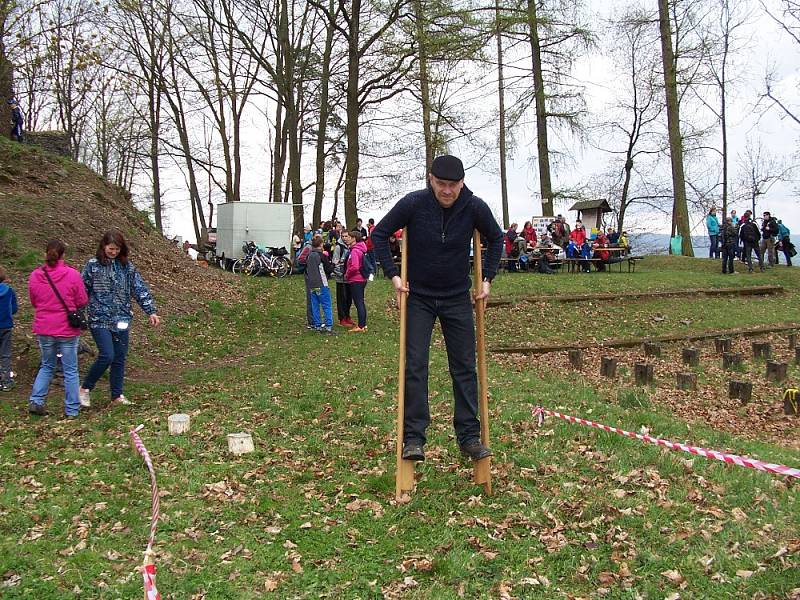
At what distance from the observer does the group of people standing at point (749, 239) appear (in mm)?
24203

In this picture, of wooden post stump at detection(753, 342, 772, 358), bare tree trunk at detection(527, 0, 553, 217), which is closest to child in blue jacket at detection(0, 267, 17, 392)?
wooden post stump at detection(753, 342, 772, 358)

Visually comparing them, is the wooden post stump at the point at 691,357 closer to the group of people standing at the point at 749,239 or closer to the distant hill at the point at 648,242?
the group of people standing at the point at 749,239

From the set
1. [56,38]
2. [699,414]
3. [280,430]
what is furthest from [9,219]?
[699,414]

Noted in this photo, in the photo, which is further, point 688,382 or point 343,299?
point 343,299

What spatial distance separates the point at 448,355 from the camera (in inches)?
224

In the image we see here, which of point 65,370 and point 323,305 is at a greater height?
point 323,305

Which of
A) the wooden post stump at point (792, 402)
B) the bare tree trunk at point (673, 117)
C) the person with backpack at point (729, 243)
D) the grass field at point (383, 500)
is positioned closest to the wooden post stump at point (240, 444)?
the grass field at point (383, 500)

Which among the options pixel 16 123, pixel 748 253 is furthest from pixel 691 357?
pixel 16 123

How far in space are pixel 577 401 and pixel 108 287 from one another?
19.4 feet

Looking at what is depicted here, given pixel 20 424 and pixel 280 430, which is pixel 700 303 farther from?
pixel 20 424

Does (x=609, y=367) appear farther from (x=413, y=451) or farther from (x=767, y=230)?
(x=767, y=230)

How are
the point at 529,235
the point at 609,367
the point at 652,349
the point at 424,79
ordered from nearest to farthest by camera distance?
the point at 609,367, the point at 652,349, the point at 424,79, the point at 529,235

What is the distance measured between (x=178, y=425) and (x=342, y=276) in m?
8.03

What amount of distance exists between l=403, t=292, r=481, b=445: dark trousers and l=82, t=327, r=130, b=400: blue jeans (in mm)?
4971
